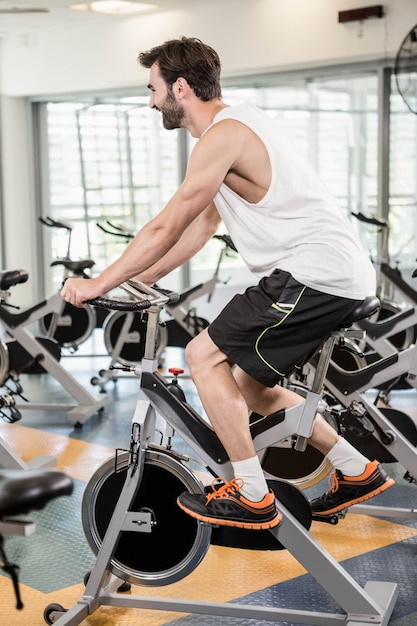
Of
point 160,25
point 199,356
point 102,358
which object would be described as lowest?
point 102,358

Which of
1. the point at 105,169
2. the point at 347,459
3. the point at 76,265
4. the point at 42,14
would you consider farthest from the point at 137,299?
the point at 105,169

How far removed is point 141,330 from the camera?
6000 millimetres

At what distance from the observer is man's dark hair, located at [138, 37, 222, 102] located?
93.5 inches

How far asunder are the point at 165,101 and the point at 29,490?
1.32 meters

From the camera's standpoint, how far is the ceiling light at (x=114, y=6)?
23.4ft

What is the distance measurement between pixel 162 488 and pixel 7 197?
673cm

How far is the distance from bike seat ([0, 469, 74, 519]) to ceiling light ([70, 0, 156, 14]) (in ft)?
20.1

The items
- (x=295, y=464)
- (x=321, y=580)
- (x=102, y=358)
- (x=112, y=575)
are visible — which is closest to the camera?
(x=321, y=580)

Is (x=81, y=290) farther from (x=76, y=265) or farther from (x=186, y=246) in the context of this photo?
(x=76, y=265)

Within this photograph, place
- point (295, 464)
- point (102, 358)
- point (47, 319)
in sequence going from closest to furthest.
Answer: point (295, 464), point (47, 319), point (102, 358)

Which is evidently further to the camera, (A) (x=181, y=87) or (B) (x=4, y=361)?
(B) (x=4, y=361)

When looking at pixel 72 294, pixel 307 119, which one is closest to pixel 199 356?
pixel 72 294

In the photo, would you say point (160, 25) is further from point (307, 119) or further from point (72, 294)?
point (72, 294)

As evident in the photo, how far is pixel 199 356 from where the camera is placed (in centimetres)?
240
